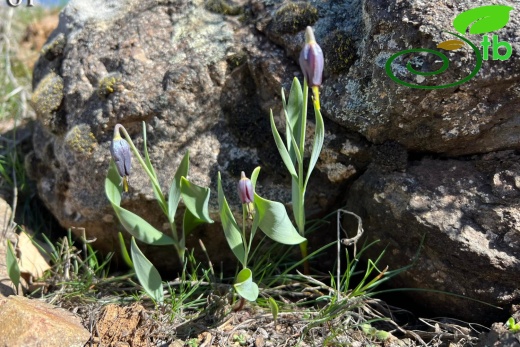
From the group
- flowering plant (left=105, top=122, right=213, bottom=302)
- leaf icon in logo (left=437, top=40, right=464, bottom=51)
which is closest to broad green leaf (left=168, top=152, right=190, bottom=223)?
flowering plant (left=105, top=122, right=213, bottom=302)

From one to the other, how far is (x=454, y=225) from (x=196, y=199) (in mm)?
955

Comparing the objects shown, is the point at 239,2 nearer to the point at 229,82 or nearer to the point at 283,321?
Answer: the point at 229,82

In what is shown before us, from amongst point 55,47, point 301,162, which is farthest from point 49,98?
point 301,162

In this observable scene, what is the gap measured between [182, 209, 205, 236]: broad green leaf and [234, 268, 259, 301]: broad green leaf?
40cm

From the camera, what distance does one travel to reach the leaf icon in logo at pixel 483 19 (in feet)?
6.33

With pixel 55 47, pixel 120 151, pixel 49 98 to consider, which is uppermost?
pixel 55 47

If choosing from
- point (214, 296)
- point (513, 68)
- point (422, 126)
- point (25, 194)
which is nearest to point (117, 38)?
point (25, 194)

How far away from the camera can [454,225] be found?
204cm

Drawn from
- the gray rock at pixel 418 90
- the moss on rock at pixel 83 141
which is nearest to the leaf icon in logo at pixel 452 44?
the gray rock at pixel 418 90

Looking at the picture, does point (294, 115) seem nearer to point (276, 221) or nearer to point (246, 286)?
point (276, 221)

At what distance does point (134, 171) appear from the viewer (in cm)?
243

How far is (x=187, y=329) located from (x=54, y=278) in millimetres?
697

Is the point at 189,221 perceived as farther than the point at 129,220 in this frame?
Yes

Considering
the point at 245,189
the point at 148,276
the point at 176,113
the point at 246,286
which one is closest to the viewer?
the point at 245,189
